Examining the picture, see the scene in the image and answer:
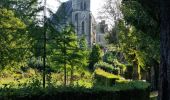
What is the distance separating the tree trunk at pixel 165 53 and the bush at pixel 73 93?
7.21ft

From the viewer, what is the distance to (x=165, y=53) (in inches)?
668

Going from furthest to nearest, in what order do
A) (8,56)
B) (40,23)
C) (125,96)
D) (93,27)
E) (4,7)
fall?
(93,27), (4,7), (8,56), (125,96), (40,23)

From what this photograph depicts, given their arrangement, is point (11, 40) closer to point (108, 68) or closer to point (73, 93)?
point (73, 93)

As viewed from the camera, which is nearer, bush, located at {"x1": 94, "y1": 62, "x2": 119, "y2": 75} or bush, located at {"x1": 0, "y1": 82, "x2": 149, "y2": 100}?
bush, located at {"x1": 0, "y1": 82, "x2": 149, "y2": 100}

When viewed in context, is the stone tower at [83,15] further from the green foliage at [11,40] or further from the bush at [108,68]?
the green foliage at [11,40]

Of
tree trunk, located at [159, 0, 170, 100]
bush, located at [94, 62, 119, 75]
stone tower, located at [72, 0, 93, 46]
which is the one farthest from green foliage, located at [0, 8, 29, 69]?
stone tower, located at [72, 0, 93, 46]

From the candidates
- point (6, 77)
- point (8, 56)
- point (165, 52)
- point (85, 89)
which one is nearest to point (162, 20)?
point (165, 52)

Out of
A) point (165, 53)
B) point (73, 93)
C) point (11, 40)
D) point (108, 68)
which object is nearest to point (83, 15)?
point (108, 68)

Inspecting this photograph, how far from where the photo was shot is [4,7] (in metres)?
23.8

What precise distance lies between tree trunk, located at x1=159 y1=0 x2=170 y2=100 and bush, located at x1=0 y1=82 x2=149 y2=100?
2196 mm

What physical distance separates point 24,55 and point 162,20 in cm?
631

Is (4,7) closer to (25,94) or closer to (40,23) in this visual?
(40,23)

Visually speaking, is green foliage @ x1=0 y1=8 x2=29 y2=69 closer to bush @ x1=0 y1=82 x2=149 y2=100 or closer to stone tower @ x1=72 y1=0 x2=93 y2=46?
bush @ x1=0 y1=82 x2=149 y2=100

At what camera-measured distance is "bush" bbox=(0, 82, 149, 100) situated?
14.1 meters
